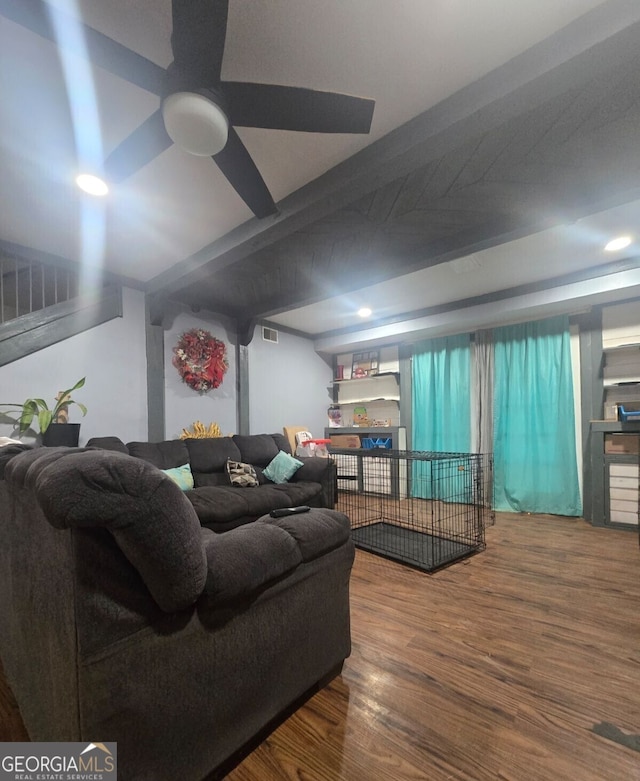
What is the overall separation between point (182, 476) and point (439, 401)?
326 centimetres

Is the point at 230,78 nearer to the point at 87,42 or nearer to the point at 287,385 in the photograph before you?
the point at 87,42

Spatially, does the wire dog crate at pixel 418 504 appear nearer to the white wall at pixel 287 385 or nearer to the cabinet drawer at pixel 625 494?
the white wall at pixel 287 385

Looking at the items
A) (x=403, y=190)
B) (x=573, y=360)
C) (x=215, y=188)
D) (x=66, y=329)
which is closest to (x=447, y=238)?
(x=403, y=190)

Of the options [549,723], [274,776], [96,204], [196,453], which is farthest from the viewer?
[196,453]

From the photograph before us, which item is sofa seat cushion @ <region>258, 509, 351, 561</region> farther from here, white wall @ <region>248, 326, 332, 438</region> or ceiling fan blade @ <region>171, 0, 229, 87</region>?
white wall @ <region>248, 326, 332, 438</region>

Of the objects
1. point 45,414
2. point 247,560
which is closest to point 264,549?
point 247,560

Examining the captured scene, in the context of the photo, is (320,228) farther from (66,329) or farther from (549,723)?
(549,723)

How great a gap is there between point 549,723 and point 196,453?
9.74 feet

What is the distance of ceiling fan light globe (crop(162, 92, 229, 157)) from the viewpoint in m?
1.17

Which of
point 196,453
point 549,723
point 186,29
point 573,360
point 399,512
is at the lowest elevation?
point 399,512

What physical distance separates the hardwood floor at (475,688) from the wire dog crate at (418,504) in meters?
0.46

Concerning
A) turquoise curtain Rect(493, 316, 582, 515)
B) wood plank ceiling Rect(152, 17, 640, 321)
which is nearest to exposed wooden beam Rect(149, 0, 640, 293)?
wood plank ceiling Rect(152, 17, 640, 321)

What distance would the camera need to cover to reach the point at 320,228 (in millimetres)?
2332

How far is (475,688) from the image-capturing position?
1.29m
